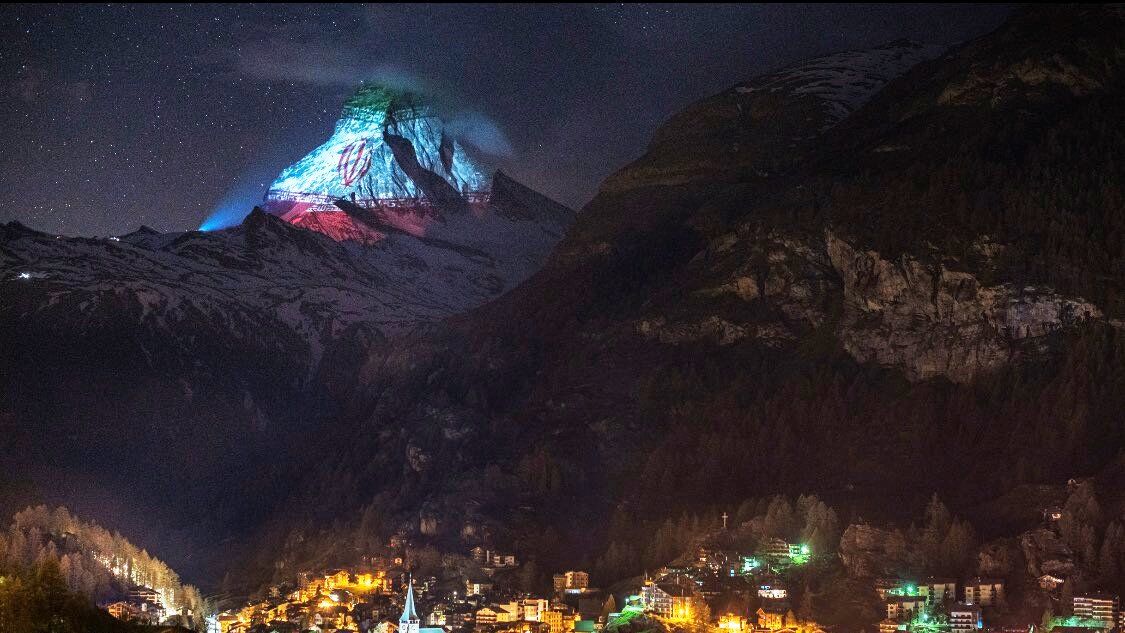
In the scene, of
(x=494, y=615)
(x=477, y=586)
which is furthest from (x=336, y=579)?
(x=494, y=615)

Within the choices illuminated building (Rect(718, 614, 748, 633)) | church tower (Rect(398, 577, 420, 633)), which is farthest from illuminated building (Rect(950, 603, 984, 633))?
church tower (Rect(398, 577, 420, 633))

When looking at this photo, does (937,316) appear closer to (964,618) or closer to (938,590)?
(938,590)

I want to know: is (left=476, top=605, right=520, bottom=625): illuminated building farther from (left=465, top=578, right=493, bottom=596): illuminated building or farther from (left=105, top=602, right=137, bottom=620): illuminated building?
(left=105, top=602, right=137, bottom=620): illuminated building

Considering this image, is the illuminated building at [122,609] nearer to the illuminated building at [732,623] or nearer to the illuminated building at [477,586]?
the illuminated building at [477,586]

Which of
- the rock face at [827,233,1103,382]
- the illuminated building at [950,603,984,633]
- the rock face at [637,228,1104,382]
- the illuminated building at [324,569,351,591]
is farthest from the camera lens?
the illuminated building at [324,569,351,591]

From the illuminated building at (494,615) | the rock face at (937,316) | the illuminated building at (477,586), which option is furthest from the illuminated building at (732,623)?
the rock face at (937,316)

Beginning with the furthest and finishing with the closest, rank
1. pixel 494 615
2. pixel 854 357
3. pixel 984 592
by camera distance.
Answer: pixel 854 357 < pixel 494 615 < pixel 984 592

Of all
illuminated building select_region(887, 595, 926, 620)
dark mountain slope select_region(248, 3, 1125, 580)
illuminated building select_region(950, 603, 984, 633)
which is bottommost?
illuminated building select_region(950, 603, 984, 633)

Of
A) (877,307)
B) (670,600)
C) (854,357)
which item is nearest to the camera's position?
(670,600)
